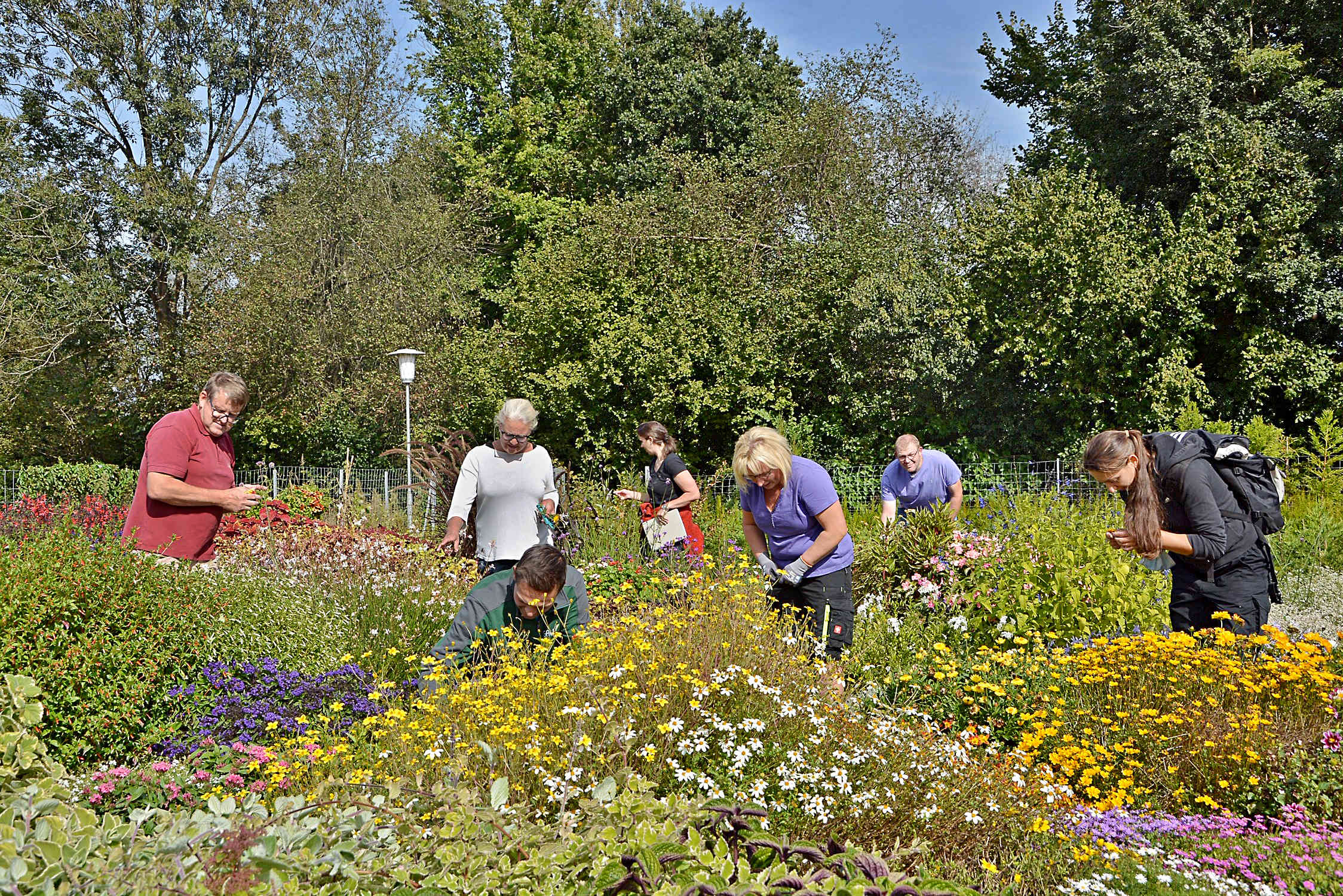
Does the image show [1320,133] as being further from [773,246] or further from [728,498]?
[728,498]

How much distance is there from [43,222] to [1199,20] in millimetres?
22569

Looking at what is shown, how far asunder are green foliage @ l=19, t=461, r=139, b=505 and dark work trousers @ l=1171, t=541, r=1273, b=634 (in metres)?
18.2

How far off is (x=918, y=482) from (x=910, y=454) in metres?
0.23

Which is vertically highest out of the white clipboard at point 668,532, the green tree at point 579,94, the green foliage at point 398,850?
the green tree at point 579,94

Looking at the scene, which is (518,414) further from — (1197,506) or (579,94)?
(579,94)

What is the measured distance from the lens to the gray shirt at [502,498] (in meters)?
5.25

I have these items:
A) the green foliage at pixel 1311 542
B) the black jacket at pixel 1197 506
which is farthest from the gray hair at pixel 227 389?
the green foliage at pixel 1311 542

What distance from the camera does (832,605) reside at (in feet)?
15.1

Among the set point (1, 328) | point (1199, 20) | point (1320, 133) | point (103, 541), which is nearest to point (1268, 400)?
point (1320, 133)

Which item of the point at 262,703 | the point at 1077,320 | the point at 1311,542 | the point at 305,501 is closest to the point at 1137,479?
the point at 262,703

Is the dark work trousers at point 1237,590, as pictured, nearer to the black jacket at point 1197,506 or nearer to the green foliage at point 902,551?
the black jacket at point 1197,506

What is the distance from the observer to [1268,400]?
604 inches

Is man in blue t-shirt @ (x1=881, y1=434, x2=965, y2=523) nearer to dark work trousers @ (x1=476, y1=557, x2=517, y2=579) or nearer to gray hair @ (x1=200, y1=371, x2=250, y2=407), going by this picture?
dark work trousers @ (x1=476, y1=557, x2=517, y2=579)

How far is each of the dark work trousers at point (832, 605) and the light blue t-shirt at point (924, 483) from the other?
8.02ft
